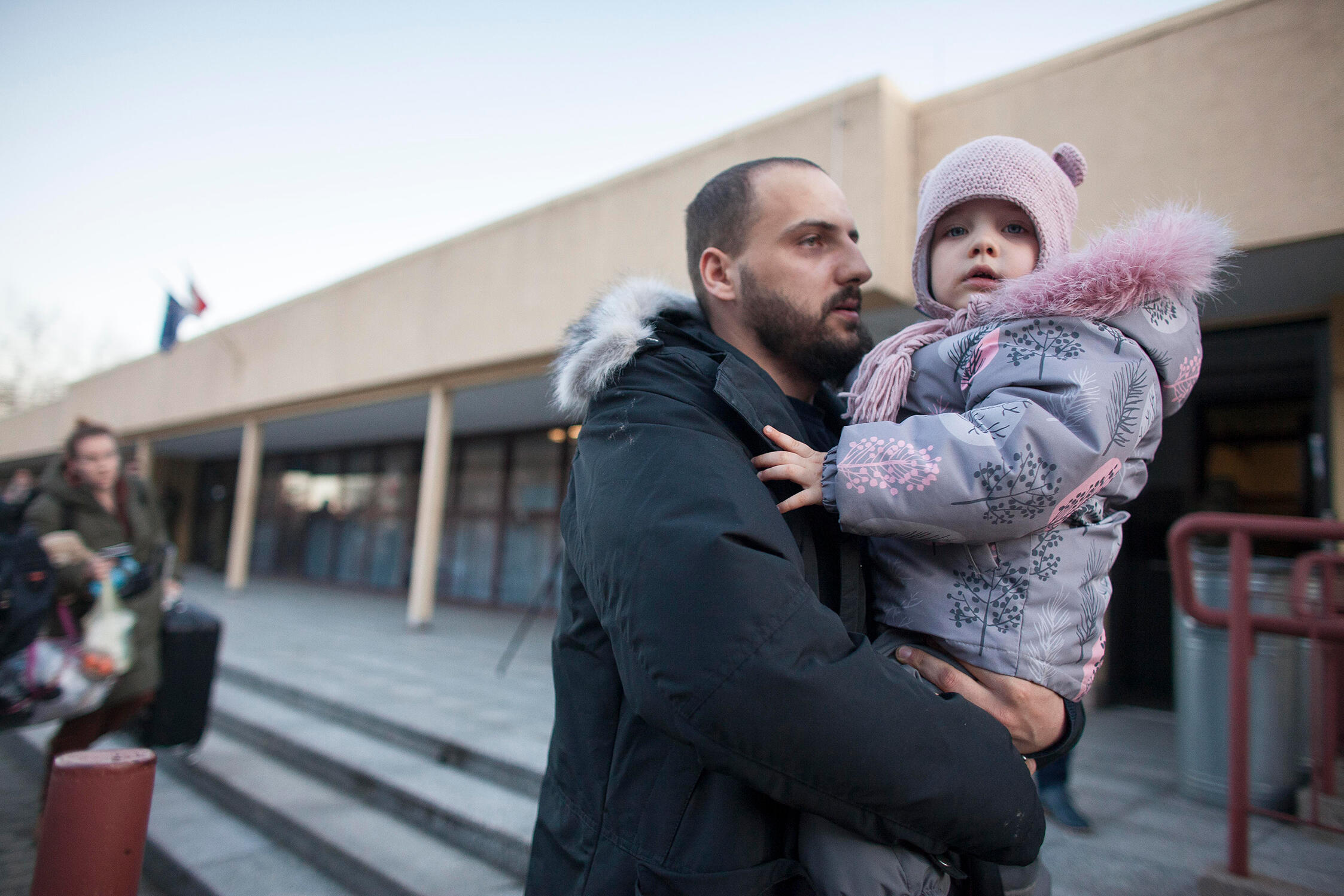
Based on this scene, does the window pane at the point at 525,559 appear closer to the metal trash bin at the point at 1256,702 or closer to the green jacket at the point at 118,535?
the green jacket at the point at 118,535

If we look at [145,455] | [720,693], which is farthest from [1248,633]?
[145,455]

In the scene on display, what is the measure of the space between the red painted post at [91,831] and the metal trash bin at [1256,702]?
4.12 metres

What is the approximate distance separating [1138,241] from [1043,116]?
456cm

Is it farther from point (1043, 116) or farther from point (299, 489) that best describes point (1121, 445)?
point (299, 489)

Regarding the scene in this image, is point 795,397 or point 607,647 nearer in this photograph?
point 607,647

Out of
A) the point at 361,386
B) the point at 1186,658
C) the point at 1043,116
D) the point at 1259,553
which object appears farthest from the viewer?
the point at 361,386

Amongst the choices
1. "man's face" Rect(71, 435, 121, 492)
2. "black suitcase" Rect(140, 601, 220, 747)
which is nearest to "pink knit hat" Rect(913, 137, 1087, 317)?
"man's face" Rect(71, 435, 121, 492)

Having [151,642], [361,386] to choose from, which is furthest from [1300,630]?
[361,386]

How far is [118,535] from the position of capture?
12.0ft

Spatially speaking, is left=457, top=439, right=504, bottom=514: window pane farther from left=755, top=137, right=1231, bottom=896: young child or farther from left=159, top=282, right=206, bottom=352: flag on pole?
left=755, top=137, right=1231, bottom=896: young child

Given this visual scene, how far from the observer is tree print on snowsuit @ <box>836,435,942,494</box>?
96 centimetres

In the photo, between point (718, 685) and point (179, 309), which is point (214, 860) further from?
point (179, 309)

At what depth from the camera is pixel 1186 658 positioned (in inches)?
148

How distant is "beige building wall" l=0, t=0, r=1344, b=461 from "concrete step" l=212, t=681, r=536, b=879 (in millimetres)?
2427
